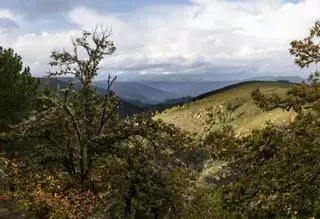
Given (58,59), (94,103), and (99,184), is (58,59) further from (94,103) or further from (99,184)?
(99,184)

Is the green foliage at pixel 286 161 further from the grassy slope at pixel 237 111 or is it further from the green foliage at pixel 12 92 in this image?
the grassy slope at pixel 237 111

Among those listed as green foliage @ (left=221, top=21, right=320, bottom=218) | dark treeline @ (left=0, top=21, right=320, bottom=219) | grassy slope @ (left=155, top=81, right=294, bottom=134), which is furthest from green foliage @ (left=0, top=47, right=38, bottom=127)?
grassy slope @ (left=155, top=81, right=294, bottom=134)

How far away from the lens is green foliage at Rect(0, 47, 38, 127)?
185 ft

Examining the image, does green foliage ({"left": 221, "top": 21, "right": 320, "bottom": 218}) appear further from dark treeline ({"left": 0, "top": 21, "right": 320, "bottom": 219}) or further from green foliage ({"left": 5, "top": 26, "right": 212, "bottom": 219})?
green foliage ({"left": 5, "top": 26, "right": 212, "bottom": 219})

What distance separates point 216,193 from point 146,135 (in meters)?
23.0

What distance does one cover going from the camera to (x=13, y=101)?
57.0m

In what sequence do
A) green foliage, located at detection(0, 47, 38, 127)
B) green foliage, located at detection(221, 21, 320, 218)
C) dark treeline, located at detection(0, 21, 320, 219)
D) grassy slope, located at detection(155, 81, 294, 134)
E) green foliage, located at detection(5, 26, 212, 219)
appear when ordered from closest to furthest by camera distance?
1. green foliage, located at detection(221, 21, 320, 218)
2. dark treeline, located at detection(0, 21, 320, 219)
3. green foliage, located at detection(5, 26, 212, 219)
4. green foliage, located at detection(0, 47, 38, 127)
5. grassy slope, located at detection(155, 81, 294, 134)

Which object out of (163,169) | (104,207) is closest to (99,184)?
(104,207)

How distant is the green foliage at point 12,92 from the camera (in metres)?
56.3

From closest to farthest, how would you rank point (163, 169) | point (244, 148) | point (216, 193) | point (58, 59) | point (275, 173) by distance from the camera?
point (275, 173) → point (244, 148) → point (163, 169) → point (58, 59) → point (216, 193)

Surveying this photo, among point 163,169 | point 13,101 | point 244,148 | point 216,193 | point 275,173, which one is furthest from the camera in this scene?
point 13,101

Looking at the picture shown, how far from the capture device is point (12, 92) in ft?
186

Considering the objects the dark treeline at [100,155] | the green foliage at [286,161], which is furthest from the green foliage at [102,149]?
the green foliage at [286,161]

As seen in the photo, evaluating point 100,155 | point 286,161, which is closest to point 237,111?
point 100,155
